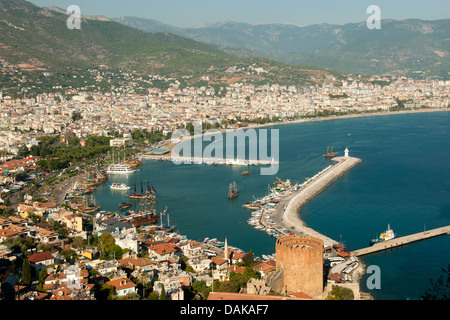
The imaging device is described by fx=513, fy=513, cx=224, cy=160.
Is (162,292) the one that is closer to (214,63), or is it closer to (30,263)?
(30,263)

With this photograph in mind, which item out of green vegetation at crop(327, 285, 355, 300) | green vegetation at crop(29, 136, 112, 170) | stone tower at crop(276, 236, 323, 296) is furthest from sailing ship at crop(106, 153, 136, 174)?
green vegetation at crop(327, 285, 355, 300)

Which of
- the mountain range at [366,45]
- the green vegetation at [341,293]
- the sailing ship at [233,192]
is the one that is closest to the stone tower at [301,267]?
the green vegetation at [341,293]

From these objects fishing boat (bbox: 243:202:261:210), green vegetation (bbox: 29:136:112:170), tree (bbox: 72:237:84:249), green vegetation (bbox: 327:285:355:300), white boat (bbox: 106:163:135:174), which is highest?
green vegetation (bbox: 29:136:112:170)

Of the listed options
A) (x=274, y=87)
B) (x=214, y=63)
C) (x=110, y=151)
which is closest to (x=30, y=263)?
(x=110, y=151)

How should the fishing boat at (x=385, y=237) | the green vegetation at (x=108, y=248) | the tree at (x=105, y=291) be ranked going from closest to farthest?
the tree at (x=105, y=291) → the green vegetation at (x=108, y=248) → the fishing boat at (x=385, y=237)

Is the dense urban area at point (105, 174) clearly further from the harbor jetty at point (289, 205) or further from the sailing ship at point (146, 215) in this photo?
the harbor jetty at point (289, 205)

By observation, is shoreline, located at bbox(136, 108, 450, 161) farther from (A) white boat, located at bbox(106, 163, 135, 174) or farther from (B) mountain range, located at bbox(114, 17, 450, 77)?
(B) mountain range, located at bbox(114, 17, 450, 77)

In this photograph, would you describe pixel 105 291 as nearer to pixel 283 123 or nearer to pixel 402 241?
pixel 402 241

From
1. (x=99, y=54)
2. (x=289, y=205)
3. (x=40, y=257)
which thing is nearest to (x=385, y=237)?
(x=289, y=205)
